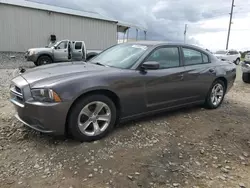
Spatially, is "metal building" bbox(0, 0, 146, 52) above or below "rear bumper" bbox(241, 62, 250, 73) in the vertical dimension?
above

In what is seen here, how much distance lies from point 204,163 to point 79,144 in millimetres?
1703

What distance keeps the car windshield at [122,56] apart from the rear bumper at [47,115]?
4.38 feet

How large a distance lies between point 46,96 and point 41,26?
2037 cm

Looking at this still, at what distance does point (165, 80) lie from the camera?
175 inches

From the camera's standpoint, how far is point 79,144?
11.5 feet

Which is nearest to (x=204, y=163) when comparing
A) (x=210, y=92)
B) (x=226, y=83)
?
(x=210, y=92)

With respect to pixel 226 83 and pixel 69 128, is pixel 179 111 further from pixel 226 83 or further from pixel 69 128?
pixel 69 128

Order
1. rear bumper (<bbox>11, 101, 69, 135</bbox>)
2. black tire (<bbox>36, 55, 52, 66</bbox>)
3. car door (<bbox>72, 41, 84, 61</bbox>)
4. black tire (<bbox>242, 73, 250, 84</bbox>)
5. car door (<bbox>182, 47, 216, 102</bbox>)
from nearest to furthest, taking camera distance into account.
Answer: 1. rear bumper (<bbox>11, 101, 69, 135</bbox>)
2. car door (<bbox>182, 47, 216, 102</bbox>)
3. black tire (<bbox>242, 73, 250, 84</bbox>)
4. black tire (<bbox>36, 55, 52, 66</bbox>)
5. car door (<bbox>72, 41, 84, 61</bbox>)

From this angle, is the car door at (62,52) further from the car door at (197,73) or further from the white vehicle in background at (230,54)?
the white vehicle in background at (230,54)

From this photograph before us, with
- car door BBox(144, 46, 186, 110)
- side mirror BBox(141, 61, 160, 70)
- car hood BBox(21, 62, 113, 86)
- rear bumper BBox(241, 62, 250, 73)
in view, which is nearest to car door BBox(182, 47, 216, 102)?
car door BBox(144, 46, 186, 110)

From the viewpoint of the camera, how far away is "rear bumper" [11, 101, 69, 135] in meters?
3.24

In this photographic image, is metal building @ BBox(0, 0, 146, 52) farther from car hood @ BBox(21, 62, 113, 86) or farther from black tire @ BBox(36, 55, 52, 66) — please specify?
car hood @ BBox(21, 62, 113, 86)

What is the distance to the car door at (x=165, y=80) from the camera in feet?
13.9

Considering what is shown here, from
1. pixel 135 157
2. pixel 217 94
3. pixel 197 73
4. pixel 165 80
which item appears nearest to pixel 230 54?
pixel 217 94
